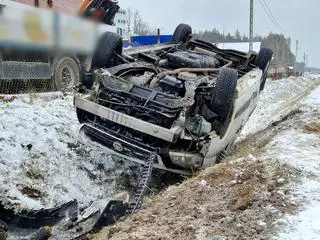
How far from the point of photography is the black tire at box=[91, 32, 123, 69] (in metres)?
6.62

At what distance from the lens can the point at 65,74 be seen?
34.7 ft

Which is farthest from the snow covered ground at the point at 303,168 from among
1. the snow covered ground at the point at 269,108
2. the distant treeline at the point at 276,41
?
the distant treeline at the point at 276,41

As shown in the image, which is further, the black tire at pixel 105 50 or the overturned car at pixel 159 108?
the black tire at pixel 105 50

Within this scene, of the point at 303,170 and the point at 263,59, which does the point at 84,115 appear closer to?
the point at 303,170

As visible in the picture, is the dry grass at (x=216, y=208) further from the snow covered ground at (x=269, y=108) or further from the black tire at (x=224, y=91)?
the snow covered ground at (x=269, y=108)

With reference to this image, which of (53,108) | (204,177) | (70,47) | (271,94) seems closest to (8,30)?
(70,47)

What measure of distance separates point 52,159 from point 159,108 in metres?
1.60

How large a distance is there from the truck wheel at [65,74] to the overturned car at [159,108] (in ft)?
11.6

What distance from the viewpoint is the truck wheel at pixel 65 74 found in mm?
10125

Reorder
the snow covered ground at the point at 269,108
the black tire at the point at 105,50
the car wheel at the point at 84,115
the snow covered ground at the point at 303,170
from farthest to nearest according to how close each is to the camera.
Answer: the snow covered ground at the point at 269,108 → the black tire at the point at 105,50 → the car wheel at the point at 84,115 → the snow covered ground at the point at 303,170

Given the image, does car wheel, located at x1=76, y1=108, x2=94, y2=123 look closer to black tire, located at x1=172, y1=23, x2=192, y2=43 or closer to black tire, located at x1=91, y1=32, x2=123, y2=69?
black tire, located at x1=91, y1=32, x2=123, y2=69

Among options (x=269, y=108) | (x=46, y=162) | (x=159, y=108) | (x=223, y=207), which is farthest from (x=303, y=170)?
(x=269, y=108)

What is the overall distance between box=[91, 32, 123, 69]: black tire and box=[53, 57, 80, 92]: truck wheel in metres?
3.37

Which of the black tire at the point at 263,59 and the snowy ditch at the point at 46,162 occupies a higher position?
the black tire at the point at 263,59
